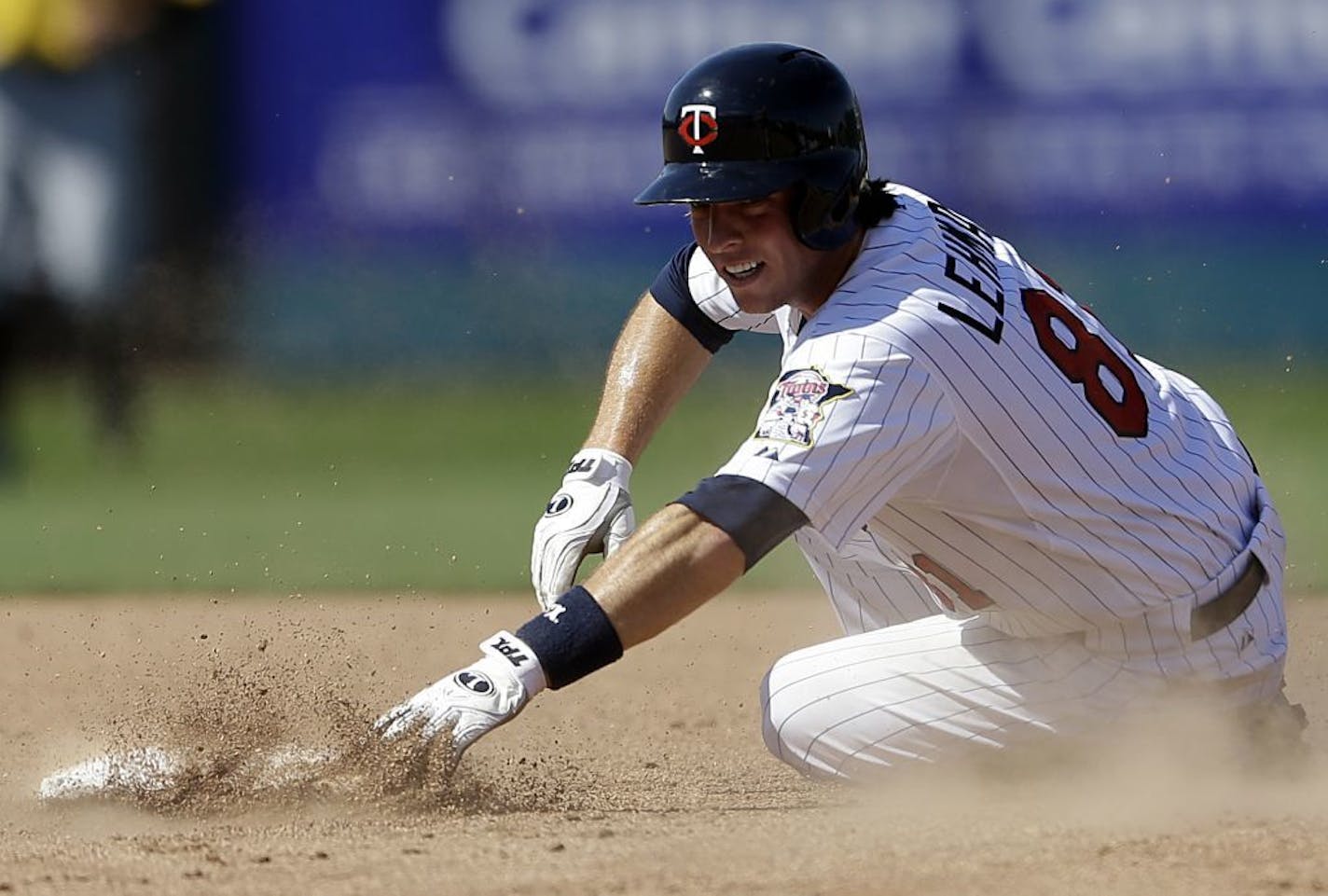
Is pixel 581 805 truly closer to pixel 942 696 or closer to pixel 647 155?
pixel 942 696

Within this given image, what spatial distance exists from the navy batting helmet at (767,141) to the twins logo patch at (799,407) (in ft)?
1.16

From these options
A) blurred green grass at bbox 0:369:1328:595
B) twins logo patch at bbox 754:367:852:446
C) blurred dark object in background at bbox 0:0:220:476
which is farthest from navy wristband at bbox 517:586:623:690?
blurred dark object in background at bbox 0:0:220:476

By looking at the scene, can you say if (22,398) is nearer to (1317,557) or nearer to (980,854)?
(1317,557)

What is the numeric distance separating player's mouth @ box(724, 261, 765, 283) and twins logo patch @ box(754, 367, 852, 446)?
0.32 meters

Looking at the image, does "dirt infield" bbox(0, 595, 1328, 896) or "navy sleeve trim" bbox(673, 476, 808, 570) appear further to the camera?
"navy sleeve trim" bbox(673, 476, 808, 570)

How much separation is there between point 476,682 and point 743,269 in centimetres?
89

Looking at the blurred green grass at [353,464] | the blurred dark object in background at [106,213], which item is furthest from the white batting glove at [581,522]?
the blurred dark object in background at [106,213]

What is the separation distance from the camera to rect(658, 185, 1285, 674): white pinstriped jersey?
301 cm

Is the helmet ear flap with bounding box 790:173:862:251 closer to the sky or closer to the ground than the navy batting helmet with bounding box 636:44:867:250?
closer to the ground

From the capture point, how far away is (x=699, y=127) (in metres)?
3.30

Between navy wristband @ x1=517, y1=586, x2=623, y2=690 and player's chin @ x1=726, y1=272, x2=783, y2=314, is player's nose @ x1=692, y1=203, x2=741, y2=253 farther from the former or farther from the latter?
navy wristband @ x1=517, y1=586, x2=623, y2=690

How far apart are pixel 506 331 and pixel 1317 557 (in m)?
3.44

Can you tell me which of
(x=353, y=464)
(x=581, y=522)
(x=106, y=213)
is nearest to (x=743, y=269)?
(x=581, y=522)

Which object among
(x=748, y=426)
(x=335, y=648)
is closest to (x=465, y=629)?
(x=335, y=648)
